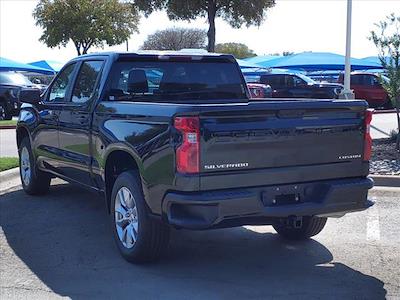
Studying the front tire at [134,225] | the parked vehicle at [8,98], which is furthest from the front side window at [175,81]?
the parked vehicle at [8,98]

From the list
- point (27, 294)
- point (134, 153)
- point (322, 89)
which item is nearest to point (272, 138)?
point (134, 153)

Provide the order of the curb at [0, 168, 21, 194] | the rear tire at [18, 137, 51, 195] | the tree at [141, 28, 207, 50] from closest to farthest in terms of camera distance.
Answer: the rear tire at [18, 137, 51, 195]
the curb at [0, 168, 21, 194]
the tree at [141, 28, 207, 50]

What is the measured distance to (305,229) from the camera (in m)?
5.93

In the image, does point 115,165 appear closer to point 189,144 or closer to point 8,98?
point 189,144

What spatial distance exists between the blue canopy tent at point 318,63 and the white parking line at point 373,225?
3155 cm

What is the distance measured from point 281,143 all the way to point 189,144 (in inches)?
31.2

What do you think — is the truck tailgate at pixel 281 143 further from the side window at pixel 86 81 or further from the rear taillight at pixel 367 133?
the side window at pixel 86 81

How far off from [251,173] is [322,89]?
20.6 metres

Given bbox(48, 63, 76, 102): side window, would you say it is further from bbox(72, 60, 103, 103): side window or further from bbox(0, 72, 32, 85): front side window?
bbox(0, 72, 32, 85): front side window

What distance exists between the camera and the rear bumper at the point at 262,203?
4.43m

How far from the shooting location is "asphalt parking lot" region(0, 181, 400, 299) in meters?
4.66

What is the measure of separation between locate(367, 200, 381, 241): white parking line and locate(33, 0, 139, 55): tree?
3688 centimetres

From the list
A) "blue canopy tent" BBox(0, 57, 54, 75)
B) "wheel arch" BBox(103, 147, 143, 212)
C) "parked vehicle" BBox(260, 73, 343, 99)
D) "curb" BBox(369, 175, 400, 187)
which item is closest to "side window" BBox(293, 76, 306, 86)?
"parked vehicle" BBox(260, 73, 343, 99)

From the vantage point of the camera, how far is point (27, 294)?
4.61 meters
